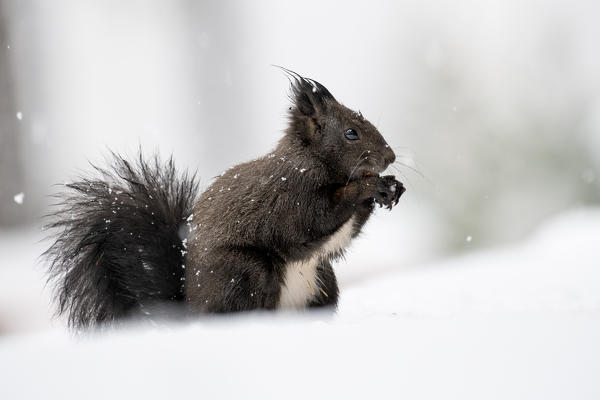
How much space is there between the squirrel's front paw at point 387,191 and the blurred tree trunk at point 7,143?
15.4 feet

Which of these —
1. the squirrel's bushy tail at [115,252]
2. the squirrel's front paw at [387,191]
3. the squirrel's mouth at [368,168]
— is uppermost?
the squirrel's mouth at [368,168]

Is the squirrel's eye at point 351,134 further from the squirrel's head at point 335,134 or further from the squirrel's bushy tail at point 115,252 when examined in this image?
the squirrel's bushy tail at point 115,252

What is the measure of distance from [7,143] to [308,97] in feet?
14.5

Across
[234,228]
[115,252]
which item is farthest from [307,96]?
[115,252]

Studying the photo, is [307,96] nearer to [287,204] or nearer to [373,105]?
[287,204]

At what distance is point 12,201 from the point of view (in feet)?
21.2

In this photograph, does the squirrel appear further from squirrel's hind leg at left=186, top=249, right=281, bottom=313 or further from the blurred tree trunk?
the blurred tree trunk

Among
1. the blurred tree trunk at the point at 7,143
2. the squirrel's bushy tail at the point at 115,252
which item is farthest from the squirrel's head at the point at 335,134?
the blurred tree trunk at the point at 7,143

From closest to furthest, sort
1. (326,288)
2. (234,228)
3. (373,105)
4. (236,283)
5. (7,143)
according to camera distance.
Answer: (236,283) → (234,228) → (326,288) → (7,143) → (373,105)

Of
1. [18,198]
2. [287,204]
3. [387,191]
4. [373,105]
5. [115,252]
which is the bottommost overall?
[115,252]

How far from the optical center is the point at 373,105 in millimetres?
7504

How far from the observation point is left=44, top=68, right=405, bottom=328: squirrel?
2207 millimetres

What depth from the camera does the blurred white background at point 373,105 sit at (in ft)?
17.7

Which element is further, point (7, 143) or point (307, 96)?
point (7, 143)
